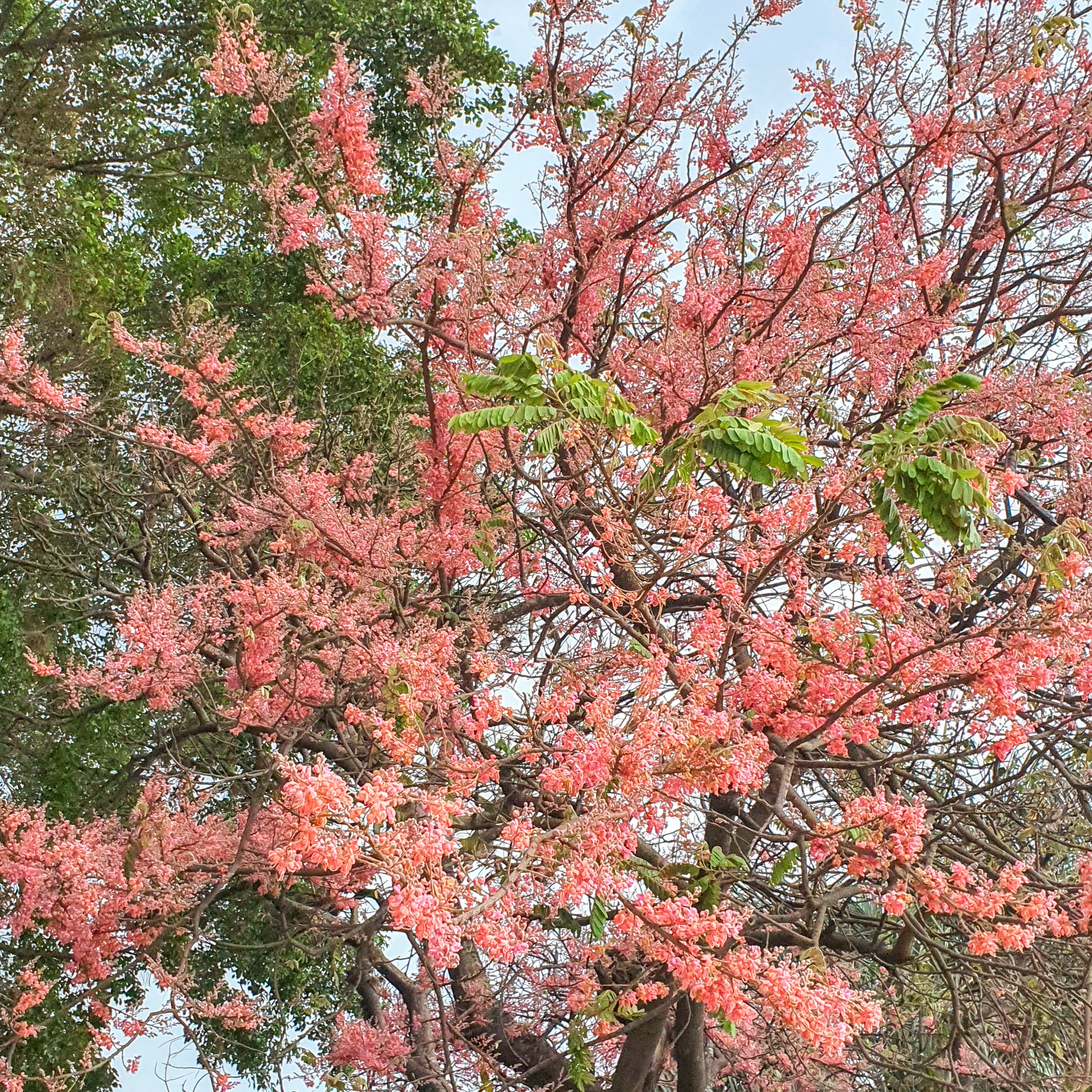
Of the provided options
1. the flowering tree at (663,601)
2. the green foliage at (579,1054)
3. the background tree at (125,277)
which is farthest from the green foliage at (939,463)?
the background tree at (125,277)

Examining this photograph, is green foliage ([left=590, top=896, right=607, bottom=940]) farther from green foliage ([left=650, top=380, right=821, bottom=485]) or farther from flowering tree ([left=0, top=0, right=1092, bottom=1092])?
green foliage ([left=650, top=380, right=821, bottom=485])

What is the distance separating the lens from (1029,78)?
4.12 m

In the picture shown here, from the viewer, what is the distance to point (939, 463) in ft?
6.95

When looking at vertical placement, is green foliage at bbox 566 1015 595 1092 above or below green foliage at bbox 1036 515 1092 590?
below

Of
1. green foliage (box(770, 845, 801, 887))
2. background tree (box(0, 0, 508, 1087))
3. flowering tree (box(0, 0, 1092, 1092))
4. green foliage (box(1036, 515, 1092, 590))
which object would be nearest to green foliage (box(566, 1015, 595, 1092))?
flowering tree (box(0, 0, 1092, 1092))

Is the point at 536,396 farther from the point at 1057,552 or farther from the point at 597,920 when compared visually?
the point at 597,920

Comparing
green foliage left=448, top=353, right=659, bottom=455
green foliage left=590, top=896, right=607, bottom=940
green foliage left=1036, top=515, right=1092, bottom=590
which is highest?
green foliage left=448, top=353, right=659, bottom=455

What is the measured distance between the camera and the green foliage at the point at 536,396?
238cm

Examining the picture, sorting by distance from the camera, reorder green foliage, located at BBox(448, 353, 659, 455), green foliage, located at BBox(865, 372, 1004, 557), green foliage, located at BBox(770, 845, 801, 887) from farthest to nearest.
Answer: green foliage, located at BBox(770, 845, 801, 887), green foliage, located at BBox(448, 353, 659, 455), green foliage, located at BBox(865, 372, 1004, 557)

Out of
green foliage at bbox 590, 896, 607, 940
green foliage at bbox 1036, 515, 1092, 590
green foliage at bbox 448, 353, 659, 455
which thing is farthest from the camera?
green foliage at bbox 590, 896, 607, 940

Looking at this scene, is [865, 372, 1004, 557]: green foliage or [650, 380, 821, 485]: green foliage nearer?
[865, 372, 1004, 557]: green foliage

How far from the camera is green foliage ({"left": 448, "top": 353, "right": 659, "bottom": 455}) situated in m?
2.38

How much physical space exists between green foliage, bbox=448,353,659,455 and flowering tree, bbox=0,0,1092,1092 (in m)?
0.01

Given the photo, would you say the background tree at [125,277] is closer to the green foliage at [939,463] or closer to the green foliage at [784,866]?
the green foliage at [784,866]
